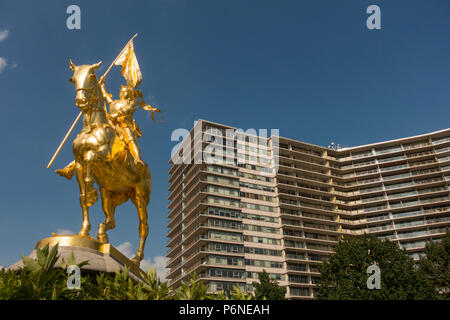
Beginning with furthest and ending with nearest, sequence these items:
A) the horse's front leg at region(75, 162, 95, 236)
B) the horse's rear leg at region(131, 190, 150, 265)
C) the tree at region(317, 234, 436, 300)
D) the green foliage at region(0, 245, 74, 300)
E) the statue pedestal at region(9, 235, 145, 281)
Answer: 1. the tree at region(317, 234, 436, 300)
2. the horse's rear leg at region(131, 190, 150, 265)
3. the horse's front leg at region(75, 162, 95, 236)
4. the statue pedestal at region(9, 235, 145, 281)
5. the green foliage at region(0, 245, 74, 300)

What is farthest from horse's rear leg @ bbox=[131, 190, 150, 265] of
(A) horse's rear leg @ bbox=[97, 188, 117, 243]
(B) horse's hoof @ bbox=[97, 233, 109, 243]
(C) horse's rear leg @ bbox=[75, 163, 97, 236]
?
(C) horse's rear leg @ bbox=[75, 163, 97, 236]

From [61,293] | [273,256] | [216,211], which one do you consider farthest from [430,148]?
[61,293]

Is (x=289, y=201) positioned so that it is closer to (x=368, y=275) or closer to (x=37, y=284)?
(x=368, y=275)

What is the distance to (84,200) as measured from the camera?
8.89m

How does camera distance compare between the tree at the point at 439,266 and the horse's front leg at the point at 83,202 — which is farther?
the tree at the point at 439,266

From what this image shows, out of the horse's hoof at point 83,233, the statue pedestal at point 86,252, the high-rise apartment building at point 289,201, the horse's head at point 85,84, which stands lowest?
the statue pedestal at point 86,252

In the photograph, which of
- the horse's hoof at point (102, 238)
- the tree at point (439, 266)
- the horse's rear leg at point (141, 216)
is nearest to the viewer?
the horse's hoof at point (102, 238)

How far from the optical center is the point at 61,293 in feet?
14.5

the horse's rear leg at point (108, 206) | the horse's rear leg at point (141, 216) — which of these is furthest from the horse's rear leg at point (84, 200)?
the horse's rear leg at point (141, 216)

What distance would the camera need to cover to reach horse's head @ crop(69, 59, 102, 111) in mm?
9070

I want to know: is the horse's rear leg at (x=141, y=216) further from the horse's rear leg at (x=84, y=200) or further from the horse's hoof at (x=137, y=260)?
the horse's rear leg at (x=84, y=200)

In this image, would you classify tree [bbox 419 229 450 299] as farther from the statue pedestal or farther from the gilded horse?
the statue pedestal

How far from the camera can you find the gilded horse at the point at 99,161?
8977 millimetres

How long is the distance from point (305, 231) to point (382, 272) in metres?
39.0
